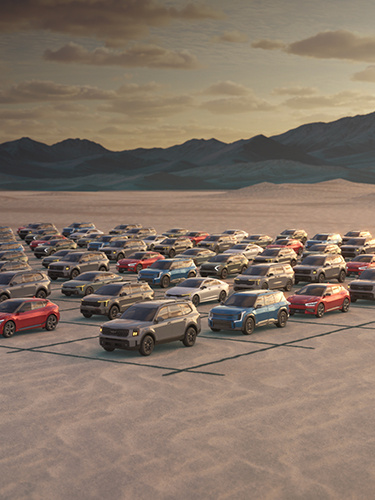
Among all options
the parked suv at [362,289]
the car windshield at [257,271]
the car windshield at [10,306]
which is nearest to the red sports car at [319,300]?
the parked suv at [362,289]

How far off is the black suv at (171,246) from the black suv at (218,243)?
2.41 metres

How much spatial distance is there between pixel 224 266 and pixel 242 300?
15.0 meters

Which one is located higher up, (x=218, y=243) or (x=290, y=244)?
(x=290, y=244)

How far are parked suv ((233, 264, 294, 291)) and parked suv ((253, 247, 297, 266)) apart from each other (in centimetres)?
642

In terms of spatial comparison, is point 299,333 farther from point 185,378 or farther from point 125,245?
point 125,245

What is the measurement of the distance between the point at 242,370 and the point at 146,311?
4658 millimetres

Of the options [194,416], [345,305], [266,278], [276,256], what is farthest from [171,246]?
[194,416]

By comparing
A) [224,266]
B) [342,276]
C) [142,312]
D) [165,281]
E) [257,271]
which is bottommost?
[165,281]

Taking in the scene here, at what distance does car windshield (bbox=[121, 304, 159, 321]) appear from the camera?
2317 cm

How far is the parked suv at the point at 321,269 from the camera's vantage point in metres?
38.3

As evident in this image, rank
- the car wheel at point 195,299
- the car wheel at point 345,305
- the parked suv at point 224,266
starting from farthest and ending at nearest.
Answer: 1. the parked suv at point 224,266
2. the car wheel at point 195,299
3. the car wheel at point 345,305

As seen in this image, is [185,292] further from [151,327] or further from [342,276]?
[342,276]

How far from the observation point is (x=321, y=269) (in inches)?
1516

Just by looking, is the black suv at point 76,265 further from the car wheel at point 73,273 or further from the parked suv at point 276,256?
the parked suv at point 276,256
